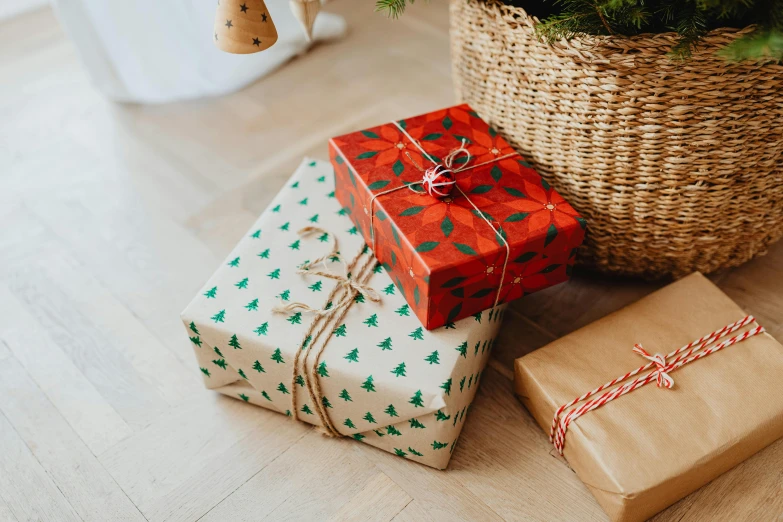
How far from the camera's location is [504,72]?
880 mm

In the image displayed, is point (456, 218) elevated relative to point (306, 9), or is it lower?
lower

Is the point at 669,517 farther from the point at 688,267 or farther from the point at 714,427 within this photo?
the point at 688,267

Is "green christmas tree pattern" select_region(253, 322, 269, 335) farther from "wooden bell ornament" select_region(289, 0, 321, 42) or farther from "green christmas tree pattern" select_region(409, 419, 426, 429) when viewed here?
"wooden bell ornament" select_region(289, 0, 321, 42)

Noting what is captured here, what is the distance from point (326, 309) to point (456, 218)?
0.69ft

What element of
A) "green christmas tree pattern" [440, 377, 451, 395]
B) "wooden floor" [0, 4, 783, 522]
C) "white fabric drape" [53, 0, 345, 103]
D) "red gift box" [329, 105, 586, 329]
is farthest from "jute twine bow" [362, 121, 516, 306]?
"white fabric drape" [53, 0, 345, 103]

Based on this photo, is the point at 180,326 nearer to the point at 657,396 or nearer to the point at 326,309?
the point at 326,309

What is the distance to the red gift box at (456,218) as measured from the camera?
2.54ft

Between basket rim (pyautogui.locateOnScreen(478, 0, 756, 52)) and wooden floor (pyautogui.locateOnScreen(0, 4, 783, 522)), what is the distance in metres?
0.44

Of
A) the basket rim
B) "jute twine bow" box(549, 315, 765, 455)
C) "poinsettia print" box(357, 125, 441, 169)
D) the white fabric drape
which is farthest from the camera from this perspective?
the white fabric drape

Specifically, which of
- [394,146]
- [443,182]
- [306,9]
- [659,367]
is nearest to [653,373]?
[659,367]

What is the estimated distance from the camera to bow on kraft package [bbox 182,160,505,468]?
78 centimetres

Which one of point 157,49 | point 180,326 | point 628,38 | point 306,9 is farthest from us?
point 157,49

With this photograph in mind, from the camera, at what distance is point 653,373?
32.1 inches

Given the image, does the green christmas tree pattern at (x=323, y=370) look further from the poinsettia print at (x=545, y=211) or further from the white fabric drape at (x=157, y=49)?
the white fabric drape at (x=157, y=49)
